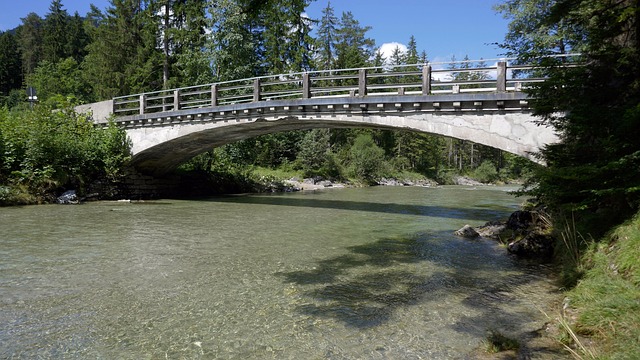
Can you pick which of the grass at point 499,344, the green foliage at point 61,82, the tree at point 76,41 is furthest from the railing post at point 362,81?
the tree at point 76,41

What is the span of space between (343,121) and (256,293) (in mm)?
9984

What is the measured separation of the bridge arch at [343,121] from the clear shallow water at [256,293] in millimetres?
3339

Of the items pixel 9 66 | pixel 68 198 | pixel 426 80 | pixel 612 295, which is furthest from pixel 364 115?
pixel 9 66

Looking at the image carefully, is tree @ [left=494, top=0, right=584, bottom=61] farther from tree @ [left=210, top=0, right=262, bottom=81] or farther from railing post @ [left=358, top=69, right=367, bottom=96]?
tree @ [left=210, top=0, right=262, bottom=81]

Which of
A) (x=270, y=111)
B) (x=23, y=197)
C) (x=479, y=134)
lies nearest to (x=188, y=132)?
(x=270, y=111)

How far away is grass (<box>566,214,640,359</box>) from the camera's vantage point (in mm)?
3109

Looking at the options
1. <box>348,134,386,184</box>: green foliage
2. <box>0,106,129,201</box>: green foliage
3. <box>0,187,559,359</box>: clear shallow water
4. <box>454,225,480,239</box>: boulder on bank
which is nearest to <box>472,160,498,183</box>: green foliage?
<box>348,134,386,184</box>: green foliage

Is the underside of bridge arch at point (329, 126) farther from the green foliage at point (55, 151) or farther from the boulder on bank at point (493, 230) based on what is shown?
the boulder on bank at point (493, 230)

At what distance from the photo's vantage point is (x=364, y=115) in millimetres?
13992

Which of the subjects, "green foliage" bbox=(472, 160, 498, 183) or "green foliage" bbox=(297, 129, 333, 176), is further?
"green foliage" bbox=(472, 160, 498, 183)

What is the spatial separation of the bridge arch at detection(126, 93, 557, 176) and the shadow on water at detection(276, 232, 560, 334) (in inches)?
158

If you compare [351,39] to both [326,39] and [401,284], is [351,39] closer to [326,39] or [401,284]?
[326,39]

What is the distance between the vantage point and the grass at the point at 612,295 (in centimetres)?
311

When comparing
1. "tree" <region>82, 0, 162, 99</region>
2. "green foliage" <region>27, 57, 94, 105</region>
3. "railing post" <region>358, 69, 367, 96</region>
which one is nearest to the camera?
"railing post" <region>358, 69, 367, 96</region>
